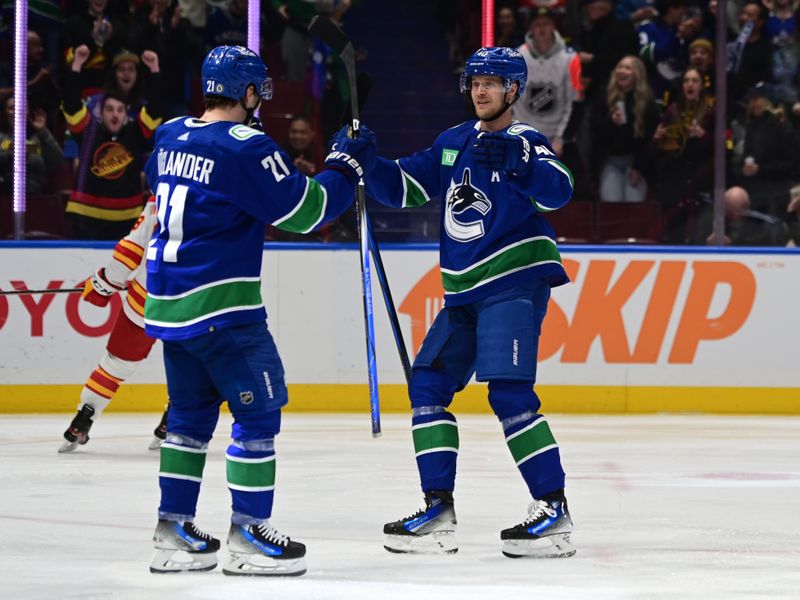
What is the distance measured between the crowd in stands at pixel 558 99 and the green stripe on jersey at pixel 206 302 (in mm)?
4215

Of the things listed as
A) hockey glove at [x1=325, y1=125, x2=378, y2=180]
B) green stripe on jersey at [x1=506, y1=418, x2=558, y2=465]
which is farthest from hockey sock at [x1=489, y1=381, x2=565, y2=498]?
hockey glove at [x1=325, y1=125, x2=378, y2=180]

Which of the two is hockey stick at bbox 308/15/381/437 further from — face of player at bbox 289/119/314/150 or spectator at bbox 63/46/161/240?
face of player at bbox 289/119/314/150

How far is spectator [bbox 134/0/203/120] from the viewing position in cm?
866

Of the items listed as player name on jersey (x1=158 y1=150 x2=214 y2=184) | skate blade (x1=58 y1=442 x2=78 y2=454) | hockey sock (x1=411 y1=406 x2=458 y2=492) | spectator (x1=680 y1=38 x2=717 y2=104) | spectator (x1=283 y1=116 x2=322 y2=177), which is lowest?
skate blade (x1=58 y1=442 x2=78 y2=454)

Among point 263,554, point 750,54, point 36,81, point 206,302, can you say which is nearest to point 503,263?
point 206,302

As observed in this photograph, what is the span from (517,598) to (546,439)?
700 millimetres

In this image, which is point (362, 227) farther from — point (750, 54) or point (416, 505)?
point (750, 54)

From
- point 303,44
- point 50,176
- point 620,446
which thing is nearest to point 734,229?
point 620,446

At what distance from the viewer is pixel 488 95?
4098 mm

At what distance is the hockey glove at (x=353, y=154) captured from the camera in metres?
3.90

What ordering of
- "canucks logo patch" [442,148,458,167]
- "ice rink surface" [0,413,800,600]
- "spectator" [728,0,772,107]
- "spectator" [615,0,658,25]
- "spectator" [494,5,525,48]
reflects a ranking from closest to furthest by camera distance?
"ice rink surface" [0,413,800,600], "canucks logo patch" [442,148,458,167], "spectator" [728,0,772,107], "spectator" [494,5,525,48], "spectator" [615,0,658,25]

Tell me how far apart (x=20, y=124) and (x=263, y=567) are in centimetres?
459

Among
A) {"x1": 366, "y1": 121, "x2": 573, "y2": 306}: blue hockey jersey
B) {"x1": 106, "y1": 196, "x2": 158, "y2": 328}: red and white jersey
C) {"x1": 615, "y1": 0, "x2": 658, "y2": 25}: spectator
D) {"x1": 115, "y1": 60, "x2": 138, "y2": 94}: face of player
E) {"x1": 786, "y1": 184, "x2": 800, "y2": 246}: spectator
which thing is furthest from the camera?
{"x1": 615, "y1": 0, "x2": 658, "y2": 25}: spectator

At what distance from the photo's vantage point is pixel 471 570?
146 inches
